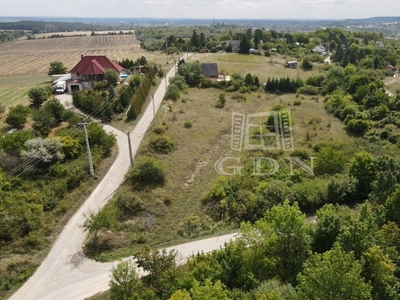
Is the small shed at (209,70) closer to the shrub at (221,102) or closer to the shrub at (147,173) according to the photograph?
the shrub at (221,102)

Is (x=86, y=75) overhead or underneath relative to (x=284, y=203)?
overhead

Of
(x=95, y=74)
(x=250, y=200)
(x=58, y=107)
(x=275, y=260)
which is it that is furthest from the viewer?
(x=95, y=74)

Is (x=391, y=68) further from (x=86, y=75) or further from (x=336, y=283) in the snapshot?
(x=336, y=283)

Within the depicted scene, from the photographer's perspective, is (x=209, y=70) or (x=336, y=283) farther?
(x=209, y=70)

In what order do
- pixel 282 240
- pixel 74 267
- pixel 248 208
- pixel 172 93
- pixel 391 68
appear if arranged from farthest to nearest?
pixel 391 68, pixel 172 93, pixel 248 208, pixel 74 267, pixel 282 240

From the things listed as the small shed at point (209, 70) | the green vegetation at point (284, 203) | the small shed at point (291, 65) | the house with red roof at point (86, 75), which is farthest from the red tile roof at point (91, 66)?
the small shed at point (291, 65)

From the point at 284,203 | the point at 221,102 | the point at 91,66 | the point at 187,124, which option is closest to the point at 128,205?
the point at 284,203

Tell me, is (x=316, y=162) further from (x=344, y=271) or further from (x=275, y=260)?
(x=344, y=271)

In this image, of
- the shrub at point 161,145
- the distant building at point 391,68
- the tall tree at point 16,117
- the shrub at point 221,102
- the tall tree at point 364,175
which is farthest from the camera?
the distant building at point 391,68

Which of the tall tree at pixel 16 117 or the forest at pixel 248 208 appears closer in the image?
the forest at pixel 248 208

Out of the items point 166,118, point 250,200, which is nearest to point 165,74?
point 166,118

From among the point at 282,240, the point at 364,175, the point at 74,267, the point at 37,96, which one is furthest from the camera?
the point at 37,96
